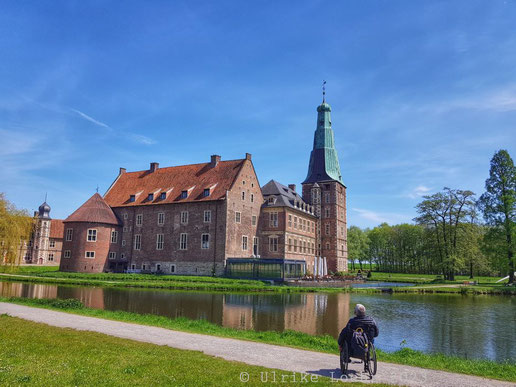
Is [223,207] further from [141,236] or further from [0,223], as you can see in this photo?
[0,223]

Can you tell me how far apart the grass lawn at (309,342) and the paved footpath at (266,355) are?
70 centimetres

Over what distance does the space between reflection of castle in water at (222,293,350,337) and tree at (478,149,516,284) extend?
28949 mm

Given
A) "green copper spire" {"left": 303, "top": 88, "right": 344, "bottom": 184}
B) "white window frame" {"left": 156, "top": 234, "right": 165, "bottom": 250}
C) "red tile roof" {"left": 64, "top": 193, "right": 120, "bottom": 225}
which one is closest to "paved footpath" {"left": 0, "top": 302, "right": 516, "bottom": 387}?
"white window frame" {"left": 156, "top": 234, "right": 165, "bottom": 250}

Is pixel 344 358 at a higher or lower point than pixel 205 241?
lower

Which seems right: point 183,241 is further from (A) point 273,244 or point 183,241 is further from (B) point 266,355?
(B) point 266,355

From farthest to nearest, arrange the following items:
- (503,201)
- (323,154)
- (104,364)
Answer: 1. (323,154)
2. (503,201)
3. (104,364)

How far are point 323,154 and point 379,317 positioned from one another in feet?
159

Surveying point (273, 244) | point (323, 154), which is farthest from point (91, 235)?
point (323, 154)

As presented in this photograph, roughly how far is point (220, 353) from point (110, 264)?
45.8m

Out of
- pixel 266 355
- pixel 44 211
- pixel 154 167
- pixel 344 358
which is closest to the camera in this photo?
pixel 344 358

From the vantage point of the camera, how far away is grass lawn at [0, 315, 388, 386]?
6.84 metres

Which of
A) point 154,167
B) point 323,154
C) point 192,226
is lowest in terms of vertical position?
point 192,226

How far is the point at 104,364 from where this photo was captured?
7.81 m

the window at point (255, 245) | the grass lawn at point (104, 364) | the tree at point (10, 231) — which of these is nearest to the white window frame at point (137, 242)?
the window at point (255, 245)
